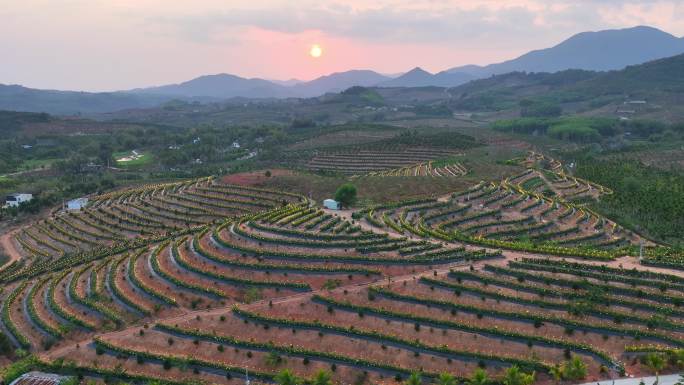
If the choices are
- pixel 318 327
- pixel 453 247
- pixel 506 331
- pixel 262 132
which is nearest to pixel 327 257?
pixel 318 327

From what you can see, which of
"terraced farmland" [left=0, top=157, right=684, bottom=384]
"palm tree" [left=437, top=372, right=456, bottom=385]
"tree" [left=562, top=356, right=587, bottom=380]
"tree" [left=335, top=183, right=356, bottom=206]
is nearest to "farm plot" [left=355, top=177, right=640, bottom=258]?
"terraced farmland" [left=0, top=157, right=684, bottom=384]

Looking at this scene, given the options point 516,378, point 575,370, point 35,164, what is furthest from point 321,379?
point 35,164

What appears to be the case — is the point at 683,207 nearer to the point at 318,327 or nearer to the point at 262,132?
the point at 318,327

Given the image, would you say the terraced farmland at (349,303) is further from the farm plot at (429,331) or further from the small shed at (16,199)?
the small shed at (16,199)

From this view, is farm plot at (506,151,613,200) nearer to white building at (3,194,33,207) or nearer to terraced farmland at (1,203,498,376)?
terraced farmland at (1,203,498,376)

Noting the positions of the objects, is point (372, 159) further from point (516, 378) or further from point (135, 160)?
point (516, 378)

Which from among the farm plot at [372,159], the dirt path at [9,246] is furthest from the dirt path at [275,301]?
the farm plot at [372,159]
